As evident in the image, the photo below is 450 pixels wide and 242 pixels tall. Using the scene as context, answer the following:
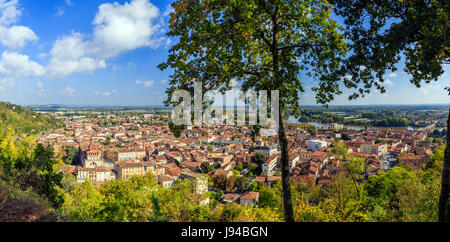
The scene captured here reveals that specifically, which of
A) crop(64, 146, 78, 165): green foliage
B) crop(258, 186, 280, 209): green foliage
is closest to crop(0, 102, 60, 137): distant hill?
crop(64, 146, 78, 165): green foliage

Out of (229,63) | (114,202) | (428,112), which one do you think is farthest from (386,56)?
(428,112)

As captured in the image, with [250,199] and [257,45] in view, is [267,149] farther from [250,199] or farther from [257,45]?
[257,45]

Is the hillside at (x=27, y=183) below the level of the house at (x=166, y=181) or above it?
above

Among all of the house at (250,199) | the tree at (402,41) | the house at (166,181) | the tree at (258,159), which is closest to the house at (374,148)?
the tree at (258,159)

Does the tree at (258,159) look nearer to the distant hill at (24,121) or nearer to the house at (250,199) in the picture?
the house at (250,199)

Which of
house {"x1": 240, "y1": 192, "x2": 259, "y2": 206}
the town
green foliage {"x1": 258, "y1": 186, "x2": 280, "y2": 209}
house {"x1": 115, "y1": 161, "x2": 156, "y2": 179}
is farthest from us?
house {"x1": 115, "y1": 161, "x2": 156, "y2": 179}

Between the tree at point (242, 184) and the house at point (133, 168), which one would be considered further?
the house at point (133, 168)

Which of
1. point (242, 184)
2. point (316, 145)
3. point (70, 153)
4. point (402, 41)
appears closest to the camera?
point (402, 41)

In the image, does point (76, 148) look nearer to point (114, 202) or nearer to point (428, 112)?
point (114, 202)

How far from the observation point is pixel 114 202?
784 centimetres

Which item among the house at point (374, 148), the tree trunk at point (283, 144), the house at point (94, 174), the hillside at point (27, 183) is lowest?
the house at point (94, 174)

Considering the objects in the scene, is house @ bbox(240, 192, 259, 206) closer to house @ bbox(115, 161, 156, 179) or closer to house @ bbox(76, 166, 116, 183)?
house @ bbox(115, 161, 156, 179)

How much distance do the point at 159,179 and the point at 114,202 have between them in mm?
23611

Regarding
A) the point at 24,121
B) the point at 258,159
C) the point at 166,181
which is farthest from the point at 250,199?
the point at 24,121
